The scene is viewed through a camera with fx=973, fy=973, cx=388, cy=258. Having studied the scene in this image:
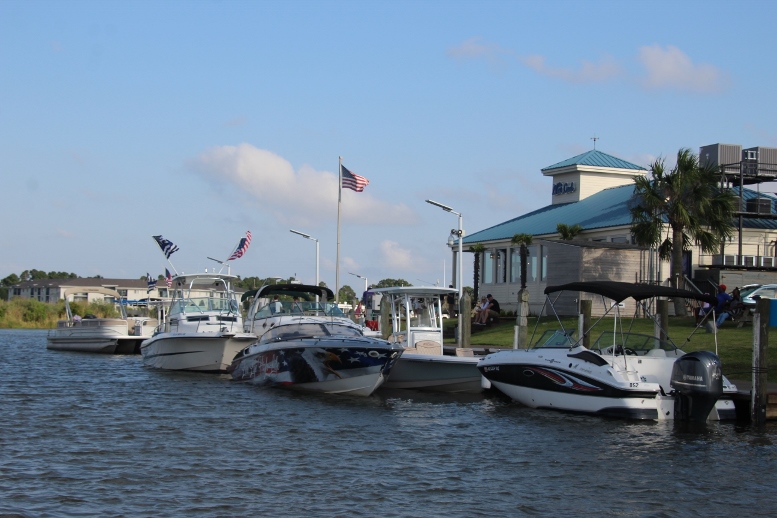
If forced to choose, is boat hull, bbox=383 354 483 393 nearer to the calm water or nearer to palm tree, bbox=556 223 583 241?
the calm water

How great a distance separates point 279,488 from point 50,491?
2976mm

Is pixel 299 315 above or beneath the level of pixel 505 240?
beneath

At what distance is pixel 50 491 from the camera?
41.7 feet

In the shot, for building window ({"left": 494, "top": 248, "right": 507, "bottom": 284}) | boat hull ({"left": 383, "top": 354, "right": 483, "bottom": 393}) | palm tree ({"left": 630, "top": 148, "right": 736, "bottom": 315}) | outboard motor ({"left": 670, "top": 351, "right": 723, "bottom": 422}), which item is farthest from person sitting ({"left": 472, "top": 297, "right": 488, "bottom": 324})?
outboard motor ({"left": 670, "top": 351, "right": 723, "bottom": 422})

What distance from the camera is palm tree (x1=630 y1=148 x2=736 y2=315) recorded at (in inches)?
1438

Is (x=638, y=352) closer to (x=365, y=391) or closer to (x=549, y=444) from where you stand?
(x=549, y=444)

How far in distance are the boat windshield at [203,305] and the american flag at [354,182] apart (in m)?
9.07

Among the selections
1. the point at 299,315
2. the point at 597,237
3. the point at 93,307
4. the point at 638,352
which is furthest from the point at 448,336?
the point at 93,307

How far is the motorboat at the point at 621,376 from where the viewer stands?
1880 centimetres

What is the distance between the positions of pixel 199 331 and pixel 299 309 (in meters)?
3.62

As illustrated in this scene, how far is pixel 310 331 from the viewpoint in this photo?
25156 mm

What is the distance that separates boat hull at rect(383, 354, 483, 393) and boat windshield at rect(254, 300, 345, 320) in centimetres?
483

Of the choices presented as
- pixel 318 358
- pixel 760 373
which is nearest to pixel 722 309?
pixel 760 373

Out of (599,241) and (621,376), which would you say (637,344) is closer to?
(621,376)
